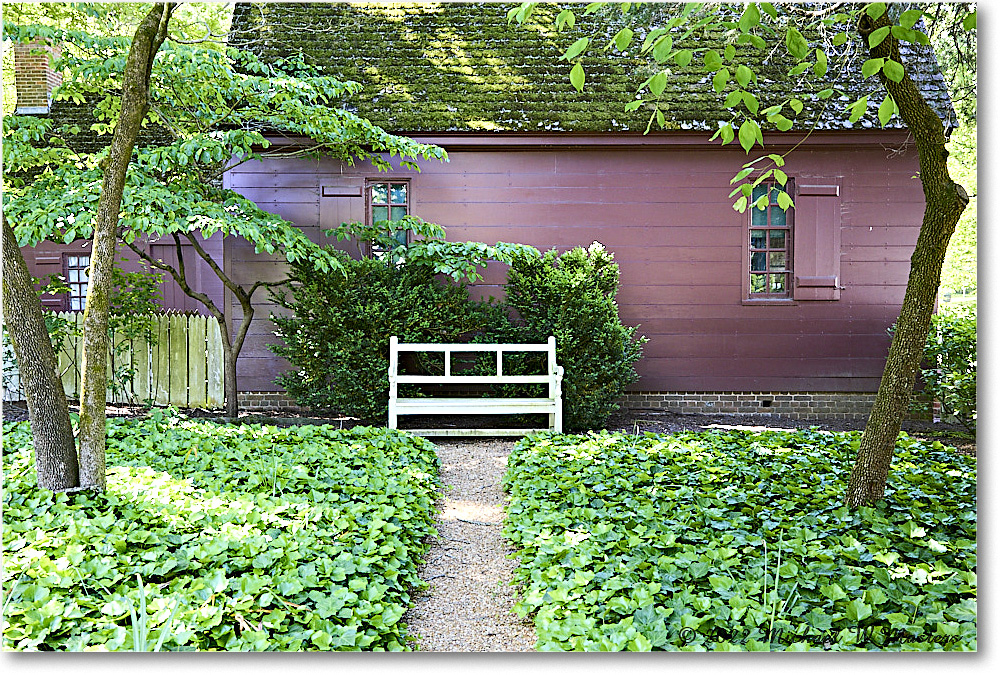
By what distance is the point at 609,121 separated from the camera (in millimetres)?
7918

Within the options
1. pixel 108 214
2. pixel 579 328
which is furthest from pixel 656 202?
pixel 108 214

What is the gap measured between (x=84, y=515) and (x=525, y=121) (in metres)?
5.78

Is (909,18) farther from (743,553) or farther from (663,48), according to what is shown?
(743,553)

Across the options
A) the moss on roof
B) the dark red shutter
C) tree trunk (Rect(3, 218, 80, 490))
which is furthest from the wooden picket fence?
the dark red shutter

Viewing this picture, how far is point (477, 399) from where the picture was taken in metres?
6.69

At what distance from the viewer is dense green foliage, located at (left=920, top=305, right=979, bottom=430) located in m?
6.55

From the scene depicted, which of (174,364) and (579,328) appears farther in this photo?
(174,364)

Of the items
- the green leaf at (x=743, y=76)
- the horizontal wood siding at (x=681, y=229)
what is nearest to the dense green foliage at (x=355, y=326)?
the horizontal wood siding at (x=681, y=229)

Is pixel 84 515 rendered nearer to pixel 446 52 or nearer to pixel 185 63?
pixel 185 63

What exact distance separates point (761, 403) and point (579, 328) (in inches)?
102

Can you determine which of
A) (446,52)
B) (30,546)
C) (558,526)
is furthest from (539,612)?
(446,52)

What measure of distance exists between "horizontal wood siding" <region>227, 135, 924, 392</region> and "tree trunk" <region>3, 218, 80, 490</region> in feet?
14.9

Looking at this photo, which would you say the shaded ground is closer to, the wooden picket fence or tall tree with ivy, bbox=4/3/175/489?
the wooden picket fence

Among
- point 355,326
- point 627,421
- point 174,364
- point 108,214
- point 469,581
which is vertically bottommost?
point 469,581
